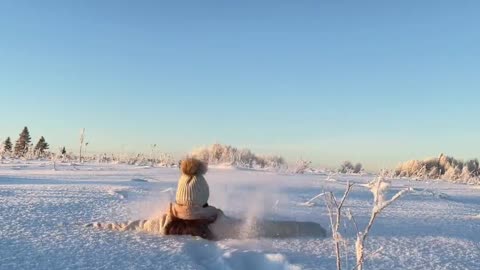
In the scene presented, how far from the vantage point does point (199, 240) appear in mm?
5105

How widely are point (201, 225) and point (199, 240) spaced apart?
0.37 metres

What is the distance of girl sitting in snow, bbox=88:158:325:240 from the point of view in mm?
5426

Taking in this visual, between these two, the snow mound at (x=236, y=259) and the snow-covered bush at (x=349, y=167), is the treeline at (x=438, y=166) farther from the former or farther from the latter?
the snow mound at (x=236, y=259)

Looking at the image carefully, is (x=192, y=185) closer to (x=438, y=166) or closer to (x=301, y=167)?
A: (x=301, y=167)

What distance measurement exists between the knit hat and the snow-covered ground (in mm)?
658

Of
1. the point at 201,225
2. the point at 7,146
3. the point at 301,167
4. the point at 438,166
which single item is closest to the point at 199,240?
the point at 201,225

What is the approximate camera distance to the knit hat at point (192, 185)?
5.73 m

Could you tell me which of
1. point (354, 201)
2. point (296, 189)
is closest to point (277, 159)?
point (296, 189)

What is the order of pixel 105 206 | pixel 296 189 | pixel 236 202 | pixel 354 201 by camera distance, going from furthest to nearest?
pixel 296 189
pixel 354 201
pixel 236 202
pixel 105 206

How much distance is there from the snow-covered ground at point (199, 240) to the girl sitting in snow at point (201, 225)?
22cm

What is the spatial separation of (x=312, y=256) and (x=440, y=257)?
1.20 metres

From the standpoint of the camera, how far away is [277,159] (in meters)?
21.2

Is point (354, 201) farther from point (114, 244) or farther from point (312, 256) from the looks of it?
point (114, 244)

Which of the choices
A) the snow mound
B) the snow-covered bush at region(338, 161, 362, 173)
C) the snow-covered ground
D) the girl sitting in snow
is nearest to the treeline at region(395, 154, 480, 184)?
the snow-covered bush at region(338, 161, 362, 173)
